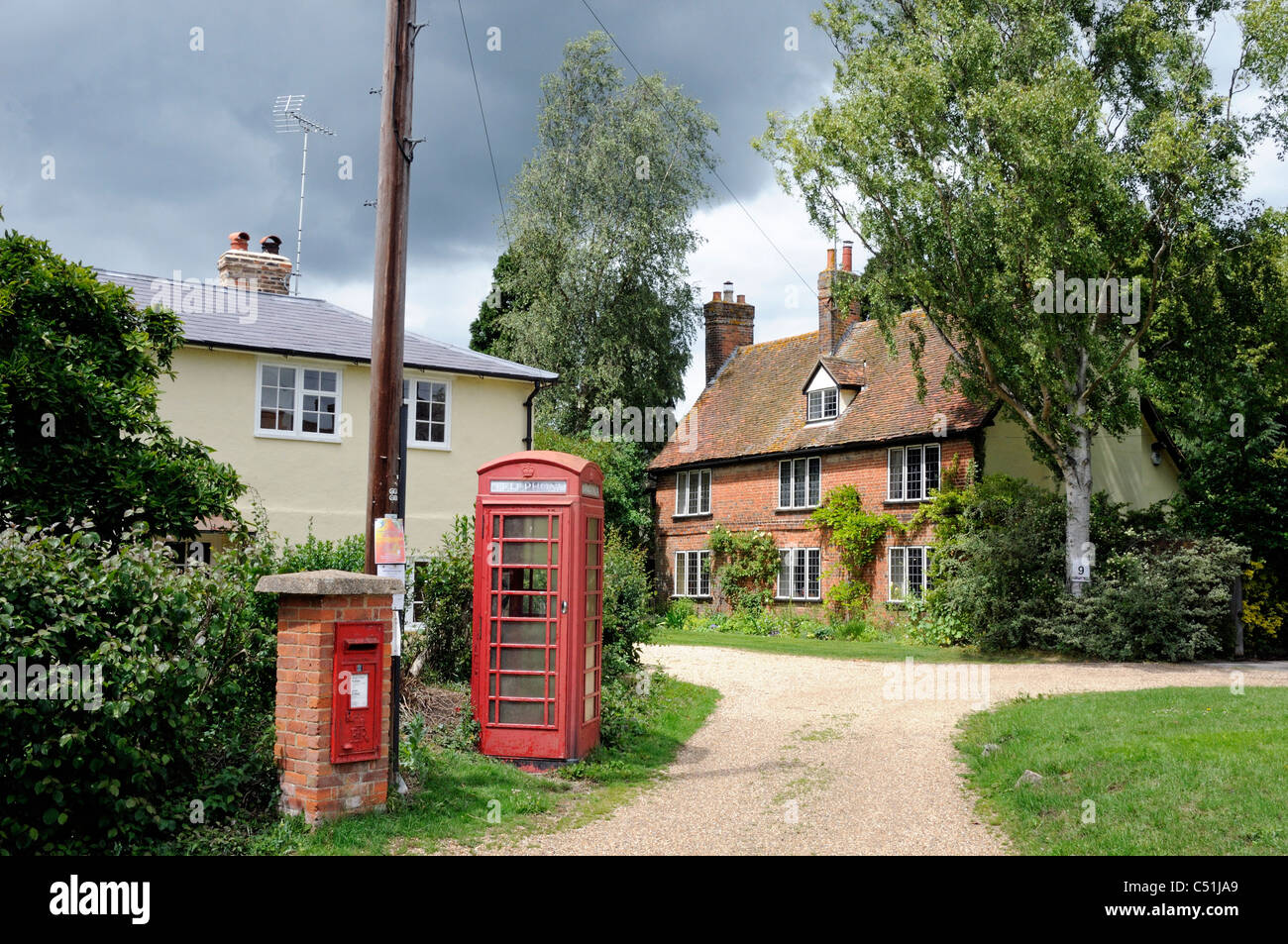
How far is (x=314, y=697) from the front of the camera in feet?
23.1

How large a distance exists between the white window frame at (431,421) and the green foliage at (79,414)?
9917mm

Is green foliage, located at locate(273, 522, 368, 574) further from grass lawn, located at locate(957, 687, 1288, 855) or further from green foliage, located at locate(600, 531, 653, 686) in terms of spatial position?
grass lawn, located at locate(957, 687, 1288, 855)

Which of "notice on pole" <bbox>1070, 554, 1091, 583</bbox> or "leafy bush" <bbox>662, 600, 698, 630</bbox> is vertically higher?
"notice on pole" <bbox>1070, 554, 1091, 583</bbox>

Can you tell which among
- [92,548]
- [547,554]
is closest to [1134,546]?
[547,554]

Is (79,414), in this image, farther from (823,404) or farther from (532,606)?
(823,404)

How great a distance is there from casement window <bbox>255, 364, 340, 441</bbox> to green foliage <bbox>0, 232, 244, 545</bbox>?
890 cm

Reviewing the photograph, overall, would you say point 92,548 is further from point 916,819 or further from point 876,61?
point 876,61

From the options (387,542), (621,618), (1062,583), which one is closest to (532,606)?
(387,542)

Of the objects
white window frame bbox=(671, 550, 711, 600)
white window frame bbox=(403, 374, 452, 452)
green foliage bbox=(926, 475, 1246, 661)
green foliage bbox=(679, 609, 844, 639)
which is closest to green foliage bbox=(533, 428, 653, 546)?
white window frame bbox=(671, 550, 711, 600)

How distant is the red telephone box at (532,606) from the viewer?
948 centimetres

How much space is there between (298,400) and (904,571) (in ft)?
52.0

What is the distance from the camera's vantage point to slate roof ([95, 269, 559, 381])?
738 inches

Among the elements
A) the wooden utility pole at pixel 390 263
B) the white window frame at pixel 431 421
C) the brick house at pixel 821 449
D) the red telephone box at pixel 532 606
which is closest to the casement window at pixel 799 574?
the brick house at pixel 821 449
